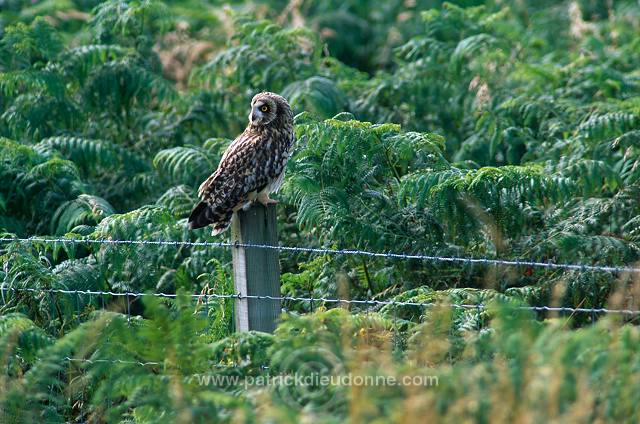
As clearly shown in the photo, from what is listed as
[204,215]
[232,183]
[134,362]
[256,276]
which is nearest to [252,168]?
[232,183]

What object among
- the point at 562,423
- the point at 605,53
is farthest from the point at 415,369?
the point at 605,53

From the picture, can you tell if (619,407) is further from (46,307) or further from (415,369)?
(46,307)

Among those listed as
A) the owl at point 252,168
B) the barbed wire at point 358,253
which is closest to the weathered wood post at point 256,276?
the barbed wire at point 358,253

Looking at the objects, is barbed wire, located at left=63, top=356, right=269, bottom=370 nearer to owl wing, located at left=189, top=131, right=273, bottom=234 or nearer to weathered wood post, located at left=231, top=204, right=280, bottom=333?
weathered wood post, located at left=231, top=204, right=280, bottom=333

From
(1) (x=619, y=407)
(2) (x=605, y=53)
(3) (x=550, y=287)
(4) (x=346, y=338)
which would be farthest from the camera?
(2) (x=605, y=53)

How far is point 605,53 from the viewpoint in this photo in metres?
10.6

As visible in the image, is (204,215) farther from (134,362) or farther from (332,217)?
(134,362)

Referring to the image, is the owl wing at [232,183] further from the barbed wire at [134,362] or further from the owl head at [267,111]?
the barbed wire at [134,362]

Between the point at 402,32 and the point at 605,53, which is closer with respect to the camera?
the point at 605,53

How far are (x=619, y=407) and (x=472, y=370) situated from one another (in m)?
0.56

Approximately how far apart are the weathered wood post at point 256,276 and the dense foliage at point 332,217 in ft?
0.86

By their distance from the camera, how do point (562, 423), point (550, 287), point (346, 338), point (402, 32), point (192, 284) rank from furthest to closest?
point (402, 32) → point (192, 284) → point (550, 287) → point (346, 338) → point (562, 423)

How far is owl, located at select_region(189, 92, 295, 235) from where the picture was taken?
6.33 meters

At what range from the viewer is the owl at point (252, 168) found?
6.33 m
